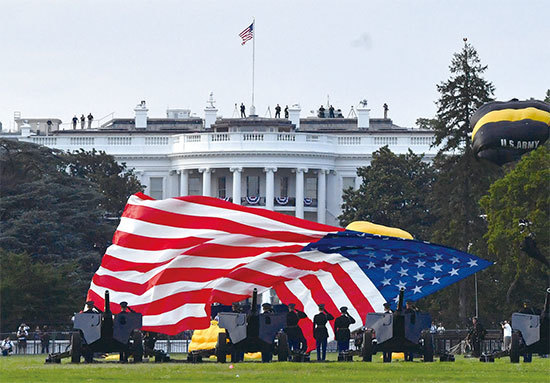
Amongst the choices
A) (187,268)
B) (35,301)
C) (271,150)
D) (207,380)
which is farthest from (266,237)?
(271,150)

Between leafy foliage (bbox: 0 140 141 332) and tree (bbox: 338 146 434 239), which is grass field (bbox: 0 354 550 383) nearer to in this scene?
leafy foliage (bbox: 0 140 141 332)

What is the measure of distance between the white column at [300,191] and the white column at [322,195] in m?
1.24

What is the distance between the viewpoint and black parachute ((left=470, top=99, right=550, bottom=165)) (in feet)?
139

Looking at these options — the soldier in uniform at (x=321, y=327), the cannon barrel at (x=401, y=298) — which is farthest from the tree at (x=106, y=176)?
the cannon barrel at (x=401, y=298)

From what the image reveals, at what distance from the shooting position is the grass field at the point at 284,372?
31.2m

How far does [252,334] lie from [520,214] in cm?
3539

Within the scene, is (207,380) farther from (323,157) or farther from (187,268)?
(323,157)

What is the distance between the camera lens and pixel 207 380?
30859mm

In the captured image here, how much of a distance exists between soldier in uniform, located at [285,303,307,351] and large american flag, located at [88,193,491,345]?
0.76 metres

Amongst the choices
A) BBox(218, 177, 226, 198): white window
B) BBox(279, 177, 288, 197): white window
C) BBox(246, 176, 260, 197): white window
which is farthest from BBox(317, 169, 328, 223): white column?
BBox(218, 177, 226, 198): white window

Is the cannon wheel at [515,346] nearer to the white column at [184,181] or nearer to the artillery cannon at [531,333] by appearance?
the artillery cannon at [531,333]

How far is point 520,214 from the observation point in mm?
70062

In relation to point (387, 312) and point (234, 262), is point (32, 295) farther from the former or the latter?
point (387, 312)

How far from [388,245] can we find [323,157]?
89377 mm
